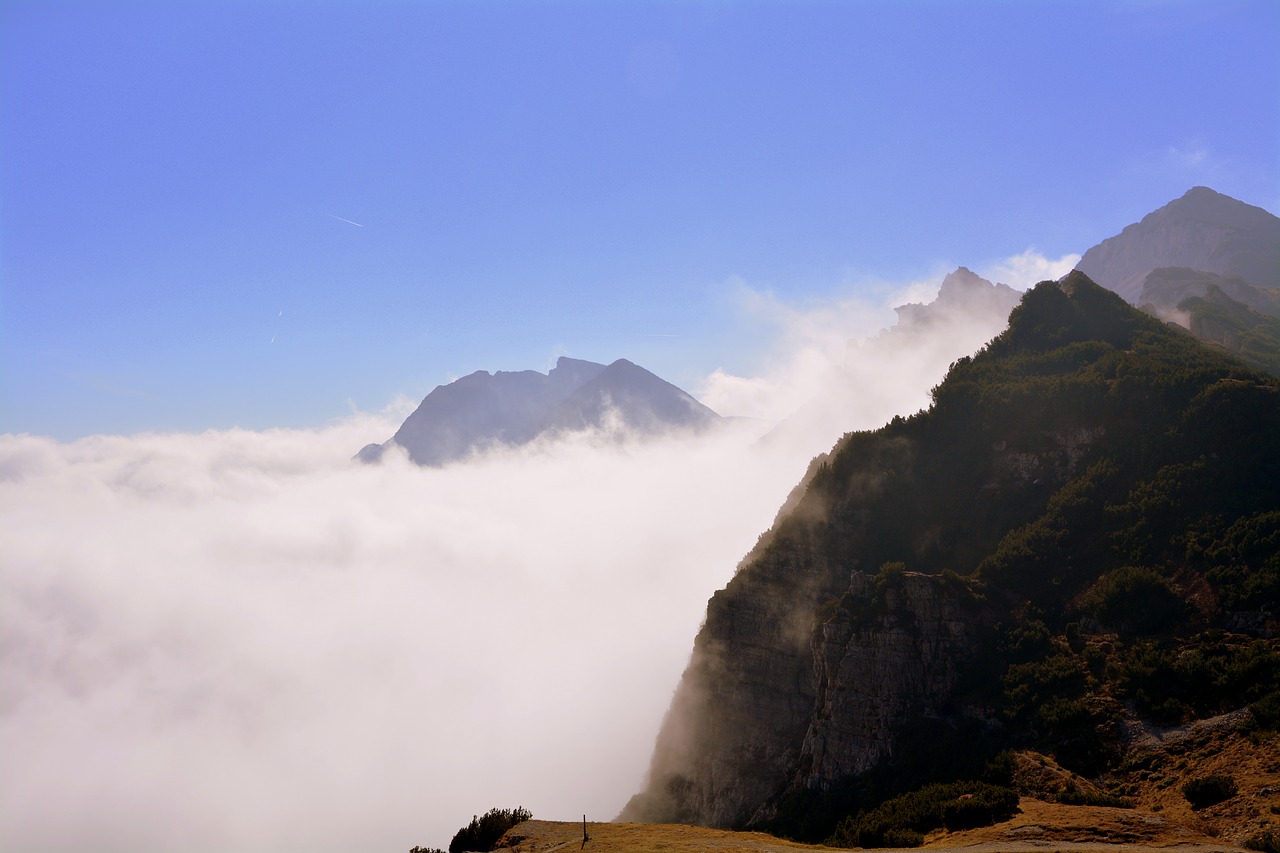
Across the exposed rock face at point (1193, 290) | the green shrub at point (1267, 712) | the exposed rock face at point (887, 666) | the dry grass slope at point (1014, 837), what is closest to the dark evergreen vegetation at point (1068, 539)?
the green shrub at point (1267, 712)

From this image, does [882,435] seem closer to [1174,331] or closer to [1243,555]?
[1243,555]

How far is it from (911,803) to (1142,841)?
656 inches

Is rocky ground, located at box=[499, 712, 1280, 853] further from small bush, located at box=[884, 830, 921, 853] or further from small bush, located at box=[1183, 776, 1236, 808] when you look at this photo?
small bush, located at box=[884, 830, 921, 853]

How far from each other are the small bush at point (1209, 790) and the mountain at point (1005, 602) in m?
1.25

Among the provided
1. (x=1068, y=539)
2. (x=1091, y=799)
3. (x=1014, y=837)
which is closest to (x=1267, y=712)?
(x=1091, y=799)

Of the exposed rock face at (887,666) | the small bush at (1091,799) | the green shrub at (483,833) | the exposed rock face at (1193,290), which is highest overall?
the exposed rock face at (1193,290)

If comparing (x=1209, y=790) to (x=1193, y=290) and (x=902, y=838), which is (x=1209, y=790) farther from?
(x=1193, y=290)

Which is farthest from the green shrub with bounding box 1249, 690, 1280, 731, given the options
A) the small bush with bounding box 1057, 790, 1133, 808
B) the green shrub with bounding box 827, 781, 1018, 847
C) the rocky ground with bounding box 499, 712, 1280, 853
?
the green shrub with bounding box 827, 781, 1018, 847

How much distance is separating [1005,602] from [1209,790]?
994 inches

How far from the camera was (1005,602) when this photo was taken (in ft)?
206

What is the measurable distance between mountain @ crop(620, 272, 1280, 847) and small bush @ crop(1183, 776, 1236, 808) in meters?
1.25

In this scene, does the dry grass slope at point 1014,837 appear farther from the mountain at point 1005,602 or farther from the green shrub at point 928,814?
the mountain at point 1005,602

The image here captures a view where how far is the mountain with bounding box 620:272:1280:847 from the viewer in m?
48.4

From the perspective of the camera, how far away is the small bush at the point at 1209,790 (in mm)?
37344
